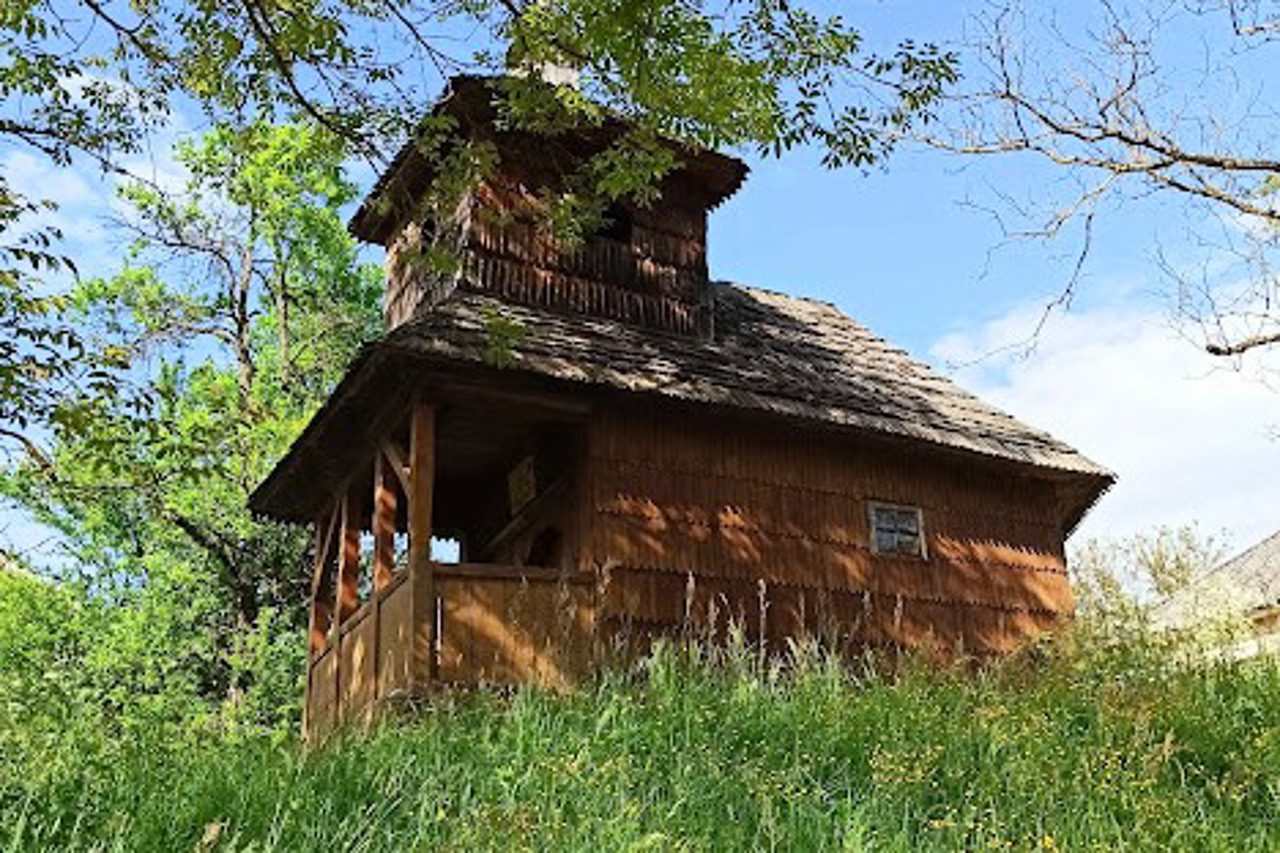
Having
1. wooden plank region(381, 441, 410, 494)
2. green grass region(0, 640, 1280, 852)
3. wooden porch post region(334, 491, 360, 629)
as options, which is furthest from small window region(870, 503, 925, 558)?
green grass region(0, 640, 1280, 852)

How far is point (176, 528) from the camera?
23.4m

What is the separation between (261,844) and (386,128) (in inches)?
216

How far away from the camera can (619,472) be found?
12.9 meters

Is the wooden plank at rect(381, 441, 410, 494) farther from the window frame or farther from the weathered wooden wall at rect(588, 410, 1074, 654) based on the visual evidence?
the window frame

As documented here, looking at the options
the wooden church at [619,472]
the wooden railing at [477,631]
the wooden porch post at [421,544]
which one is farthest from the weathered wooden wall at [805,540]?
the wooden porch post at [421,544]

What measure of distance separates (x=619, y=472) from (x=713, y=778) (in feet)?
23.0

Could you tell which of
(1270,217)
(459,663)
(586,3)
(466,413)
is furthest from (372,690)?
(1270,217)

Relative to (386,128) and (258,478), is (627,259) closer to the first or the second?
(386,128)

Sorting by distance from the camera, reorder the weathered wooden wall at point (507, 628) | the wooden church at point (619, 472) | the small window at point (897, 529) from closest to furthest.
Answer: the weathered wooden wall at point (507, 628) < the wooden church at point (619, 472) < the small window at point (897, 529)

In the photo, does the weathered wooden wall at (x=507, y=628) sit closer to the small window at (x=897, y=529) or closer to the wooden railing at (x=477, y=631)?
the wooden railing at (x=477, y=631)

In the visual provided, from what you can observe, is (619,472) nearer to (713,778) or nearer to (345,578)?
(345,578)

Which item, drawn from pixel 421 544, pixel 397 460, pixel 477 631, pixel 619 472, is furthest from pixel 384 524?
pixel 619 472

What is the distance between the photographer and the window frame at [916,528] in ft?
47.4

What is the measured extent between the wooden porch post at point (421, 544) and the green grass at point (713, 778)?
121 inches
